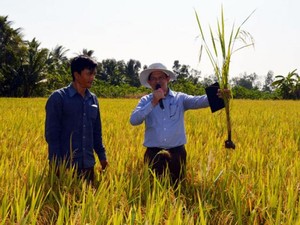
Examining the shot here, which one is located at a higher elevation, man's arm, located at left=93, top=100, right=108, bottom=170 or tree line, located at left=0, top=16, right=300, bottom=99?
tree line, located at left=0, top=16, right=300, bottom=99

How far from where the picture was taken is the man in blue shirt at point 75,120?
2.23 m

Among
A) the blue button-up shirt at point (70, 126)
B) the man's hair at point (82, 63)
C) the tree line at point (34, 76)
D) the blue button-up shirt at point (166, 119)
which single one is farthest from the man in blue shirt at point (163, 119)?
the tree line at point (34, 76)

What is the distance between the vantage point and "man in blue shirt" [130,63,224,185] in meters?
2.51

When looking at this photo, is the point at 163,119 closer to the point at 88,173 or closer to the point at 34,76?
the point at 88,173

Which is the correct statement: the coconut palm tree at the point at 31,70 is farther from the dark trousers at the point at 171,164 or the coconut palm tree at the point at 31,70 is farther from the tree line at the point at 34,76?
the dark trousers at the point at 171,164

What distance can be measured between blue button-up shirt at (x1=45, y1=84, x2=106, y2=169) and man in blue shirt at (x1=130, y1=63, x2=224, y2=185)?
0.37 m

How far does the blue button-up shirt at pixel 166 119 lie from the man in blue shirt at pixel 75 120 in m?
0.38

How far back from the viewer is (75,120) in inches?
91.4

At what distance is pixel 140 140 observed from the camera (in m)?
3.96

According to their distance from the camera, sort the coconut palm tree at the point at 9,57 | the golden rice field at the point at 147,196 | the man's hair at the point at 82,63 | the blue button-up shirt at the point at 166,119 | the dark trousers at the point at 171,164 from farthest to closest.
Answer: the coconut palm tree at the point at 9,57 → the blue button-up shirt at the point at 166,119 → the dark trousers at the point at 171,164 → the man's hair at the point at 82,63 → the golden rice field at the point at 147,196

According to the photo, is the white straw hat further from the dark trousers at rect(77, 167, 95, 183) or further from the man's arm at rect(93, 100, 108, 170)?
the dark trousers at rect(77, 167, 95, 183)

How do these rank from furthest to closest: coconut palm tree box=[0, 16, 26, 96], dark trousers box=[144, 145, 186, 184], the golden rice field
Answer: coconut palm tree box=[0, 16, 26, 96], dark trousers box=[144, 145, 186, 184], the golden rice field

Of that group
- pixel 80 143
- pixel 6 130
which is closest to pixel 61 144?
pixel 80 143

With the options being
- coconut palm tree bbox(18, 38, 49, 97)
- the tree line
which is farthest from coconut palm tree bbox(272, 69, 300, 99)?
coconut palm tree bbox(18, 38, 49, 97)
